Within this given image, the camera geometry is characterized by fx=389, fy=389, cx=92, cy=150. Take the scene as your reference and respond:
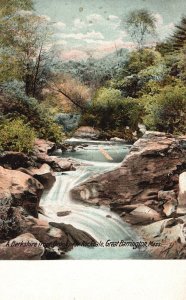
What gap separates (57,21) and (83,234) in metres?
1.47

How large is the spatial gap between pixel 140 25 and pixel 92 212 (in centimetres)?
134

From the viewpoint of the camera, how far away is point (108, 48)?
2730 mm

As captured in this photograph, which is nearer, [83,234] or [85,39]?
[83,234]

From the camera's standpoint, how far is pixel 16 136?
264 centimetres

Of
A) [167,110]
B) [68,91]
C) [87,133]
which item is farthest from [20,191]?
[167,110]

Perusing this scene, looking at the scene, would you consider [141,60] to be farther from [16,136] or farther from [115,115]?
[16,136]

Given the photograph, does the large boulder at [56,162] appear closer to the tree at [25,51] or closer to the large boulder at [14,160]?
the large boulder at [14,160]

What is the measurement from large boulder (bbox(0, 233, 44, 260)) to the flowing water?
0.17 metres

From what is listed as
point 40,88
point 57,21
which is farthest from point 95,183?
point 57,21

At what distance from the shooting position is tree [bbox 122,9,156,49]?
2709 millimetres

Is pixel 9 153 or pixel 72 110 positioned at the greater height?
pixel 72 110

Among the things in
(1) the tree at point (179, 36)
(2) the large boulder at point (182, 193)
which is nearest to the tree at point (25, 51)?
(1) the tree at point (179, 36)

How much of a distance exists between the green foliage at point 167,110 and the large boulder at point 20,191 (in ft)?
2.91
